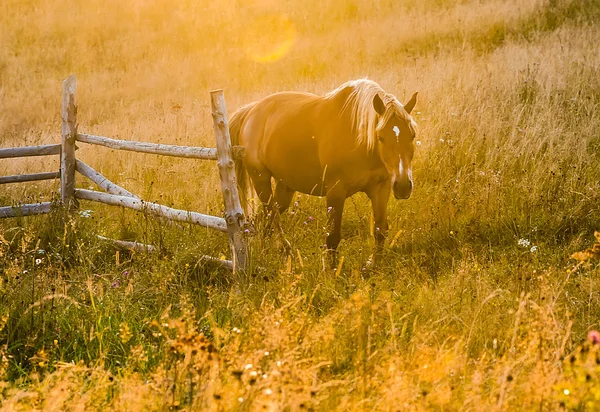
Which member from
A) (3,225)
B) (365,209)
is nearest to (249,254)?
(365,209)

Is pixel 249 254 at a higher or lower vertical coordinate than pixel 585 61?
lower

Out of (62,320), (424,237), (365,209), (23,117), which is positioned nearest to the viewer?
(62,320)

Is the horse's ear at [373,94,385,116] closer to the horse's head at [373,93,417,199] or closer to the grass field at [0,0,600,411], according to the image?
the horse's head at [373,93,417,199]

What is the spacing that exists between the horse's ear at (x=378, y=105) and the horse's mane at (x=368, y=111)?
4 cm

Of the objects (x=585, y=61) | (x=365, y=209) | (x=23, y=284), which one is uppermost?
(x=585, y=61)

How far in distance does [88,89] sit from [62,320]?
1351cm

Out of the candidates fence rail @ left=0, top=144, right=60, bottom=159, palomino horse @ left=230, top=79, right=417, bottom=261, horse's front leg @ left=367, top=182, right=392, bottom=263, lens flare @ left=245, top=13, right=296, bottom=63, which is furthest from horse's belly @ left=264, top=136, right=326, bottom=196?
lens flare @ left=245, top=13, right=296, bottom=63

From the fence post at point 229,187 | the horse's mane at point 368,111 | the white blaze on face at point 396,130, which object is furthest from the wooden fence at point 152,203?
the white blaze on face at point 396,130

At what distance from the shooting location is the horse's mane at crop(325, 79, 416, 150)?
489cm

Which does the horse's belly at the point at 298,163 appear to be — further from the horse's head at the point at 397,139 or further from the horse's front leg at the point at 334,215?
the horse's head at the point at 397,139

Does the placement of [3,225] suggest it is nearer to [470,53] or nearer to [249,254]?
[249,254]

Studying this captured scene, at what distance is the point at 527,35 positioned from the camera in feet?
42.8

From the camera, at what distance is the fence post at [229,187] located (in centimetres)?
476

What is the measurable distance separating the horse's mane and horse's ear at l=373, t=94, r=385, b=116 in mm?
38
